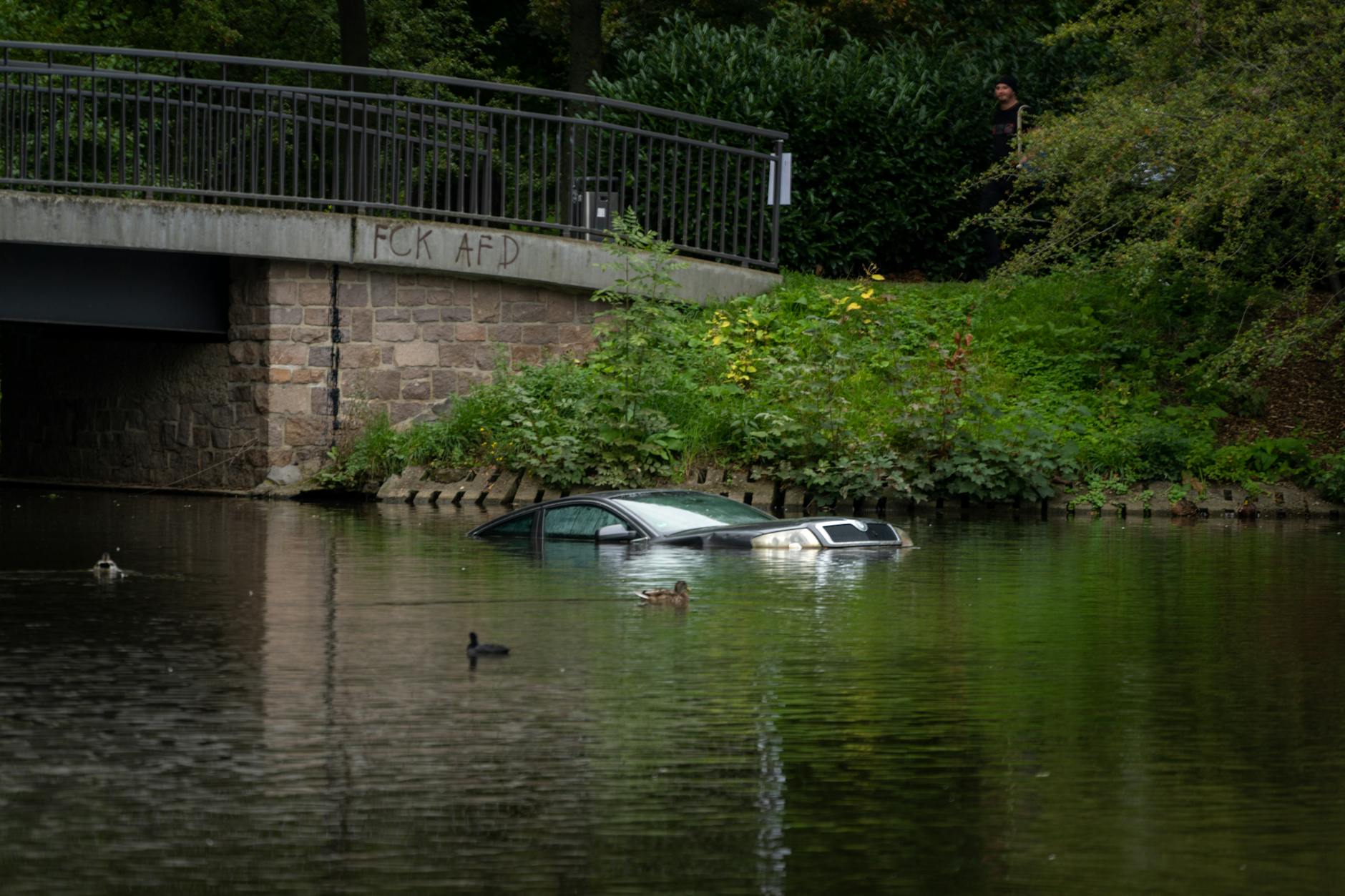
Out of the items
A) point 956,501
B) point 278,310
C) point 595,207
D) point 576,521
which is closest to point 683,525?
point 576,521

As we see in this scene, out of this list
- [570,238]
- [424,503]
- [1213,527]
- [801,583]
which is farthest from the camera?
[570,238]

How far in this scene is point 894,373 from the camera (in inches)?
1047

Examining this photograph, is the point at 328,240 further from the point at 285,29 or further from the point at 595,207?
the point at 285,29

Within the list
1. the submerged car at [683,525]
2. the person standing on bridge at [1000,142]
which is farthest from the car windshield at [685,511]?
the person standing on bridge at [1000,142]

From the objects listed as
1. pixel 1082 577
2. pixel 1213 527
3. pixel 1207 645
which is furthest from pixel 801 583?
pixel 1213 527

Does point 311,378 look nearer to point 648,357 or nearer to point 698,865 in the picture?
point 648,357

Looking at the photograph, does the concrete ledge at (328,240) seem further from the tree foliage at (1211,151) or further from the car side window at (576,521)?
the car side window at (576,521)

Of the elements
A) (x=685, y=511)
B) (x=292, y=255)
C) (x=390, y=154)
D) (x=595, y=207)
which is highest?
(x=390, y=154)

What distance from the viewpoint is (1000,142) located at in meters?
29.6

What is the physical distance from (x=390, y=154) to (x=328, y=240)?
5.83ft

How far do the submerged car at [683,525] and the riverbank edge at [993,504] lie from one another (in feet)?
13.4

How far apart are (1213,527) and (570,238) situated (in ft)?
32.3

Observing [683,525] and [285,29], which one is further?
[285,29]

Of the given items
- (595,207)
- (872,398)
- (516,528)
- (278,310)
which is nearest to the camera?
(516,528)
